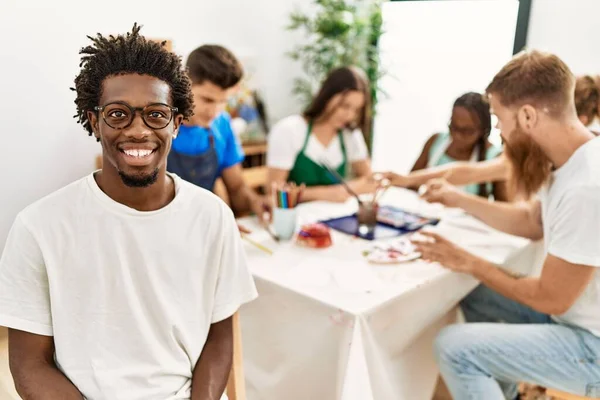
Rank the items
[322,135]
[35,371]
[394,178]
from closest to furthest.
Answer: [35,371], [394,178], [322,135]

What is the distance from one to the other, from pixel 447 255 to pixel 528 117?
43 centimetres

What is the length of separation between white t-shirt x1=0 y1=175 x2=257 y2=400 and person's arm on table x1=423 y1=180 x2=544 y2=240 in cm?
106

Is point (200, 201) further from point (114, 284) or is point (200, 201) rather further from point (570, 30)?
point (570, 30)

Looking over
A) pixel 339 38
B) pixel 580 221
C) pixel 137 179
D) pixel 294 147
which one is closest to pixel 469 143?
pixel 294 147

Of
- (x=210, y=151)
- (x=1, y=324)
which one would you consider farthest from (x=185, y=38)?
(x=1, y=324)

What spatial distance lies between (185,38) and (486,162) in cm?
157

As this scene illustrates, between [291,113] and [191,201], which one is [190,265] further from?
[291,113]

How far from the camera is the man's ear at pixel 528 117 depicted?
1.34 m

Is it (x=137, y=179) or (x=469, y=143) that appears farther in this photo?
(x=469, y=143)

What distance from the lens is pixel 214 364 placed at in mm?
1023

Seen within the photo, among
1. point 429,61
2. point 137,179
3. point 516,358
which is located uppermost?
point 429,61

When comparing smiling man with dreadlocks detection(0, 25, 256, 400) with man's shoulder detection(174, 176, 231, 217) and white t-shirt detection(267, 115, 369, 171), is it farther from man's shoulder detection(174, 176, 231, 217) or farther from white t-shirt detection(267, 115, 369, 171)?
white t-shirt detection(267, 115, 369, 171)

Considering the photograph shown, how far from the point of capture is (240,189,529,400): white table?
120cm

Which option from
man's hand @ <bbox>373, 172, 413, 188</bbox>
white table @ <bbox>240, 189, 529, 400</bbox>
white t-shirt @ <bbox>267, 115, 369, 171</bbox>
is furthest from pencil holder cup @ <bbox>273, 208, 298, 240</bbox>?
white t-shirt @ <bbox>267, 115, 369, 171</bbox>
